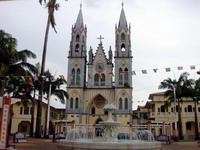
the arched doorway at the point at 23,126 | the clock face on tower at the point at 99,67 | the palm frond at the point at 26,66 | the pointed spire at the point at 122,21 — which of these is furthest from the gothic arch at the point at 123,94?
the palm frond at the point at 26,66

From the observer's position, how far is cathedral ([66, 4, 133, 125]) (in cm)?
4350

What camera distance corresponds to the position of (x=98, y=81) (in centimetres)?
4562

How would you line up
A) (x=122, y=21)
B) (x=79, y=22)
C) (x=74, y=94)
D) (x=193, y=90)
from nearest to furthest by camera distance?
(x=193, y=90) < (x=74, y=94) < (x=122, y=21) < (x=79, y=22)

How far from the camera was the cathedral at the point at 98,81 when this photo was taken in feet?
143

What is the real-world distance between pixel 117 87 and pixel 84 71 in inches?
303

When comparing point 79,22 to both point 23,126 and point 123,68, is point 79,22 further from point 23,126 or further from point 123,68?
point 23,126

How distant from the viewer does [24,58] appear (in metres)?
21.2

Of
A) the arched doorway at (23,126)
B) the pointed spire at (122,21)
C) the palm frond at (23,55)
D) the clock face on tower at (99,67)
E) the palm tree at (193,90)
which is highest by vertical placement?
the pointed spire at (122,21)

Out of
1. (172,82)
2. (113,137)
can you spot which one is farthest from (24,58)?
(172,82)

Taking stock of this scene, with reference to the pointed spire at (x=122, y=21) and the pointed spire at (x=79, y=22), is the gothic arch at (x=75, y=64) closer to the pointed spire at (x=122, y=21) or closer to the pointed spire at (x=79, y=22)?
the pointed spire at (x=79, y=22)

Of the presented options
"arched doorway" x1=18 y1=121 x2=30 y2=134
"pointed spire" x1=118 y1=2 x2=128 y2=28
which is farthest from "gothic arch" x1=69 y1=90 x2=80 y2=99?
"pointed spire" x1=118 y1=2 x2=128 y2=28

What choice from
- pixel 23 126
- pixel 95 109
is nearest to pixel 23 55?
pixel 23 126

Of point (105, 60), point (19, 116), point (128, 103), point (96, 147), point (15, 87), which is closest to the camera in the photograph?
point (96, 147)

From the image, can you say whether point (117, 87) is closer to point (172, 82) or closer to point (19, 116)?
point (172, 82)
